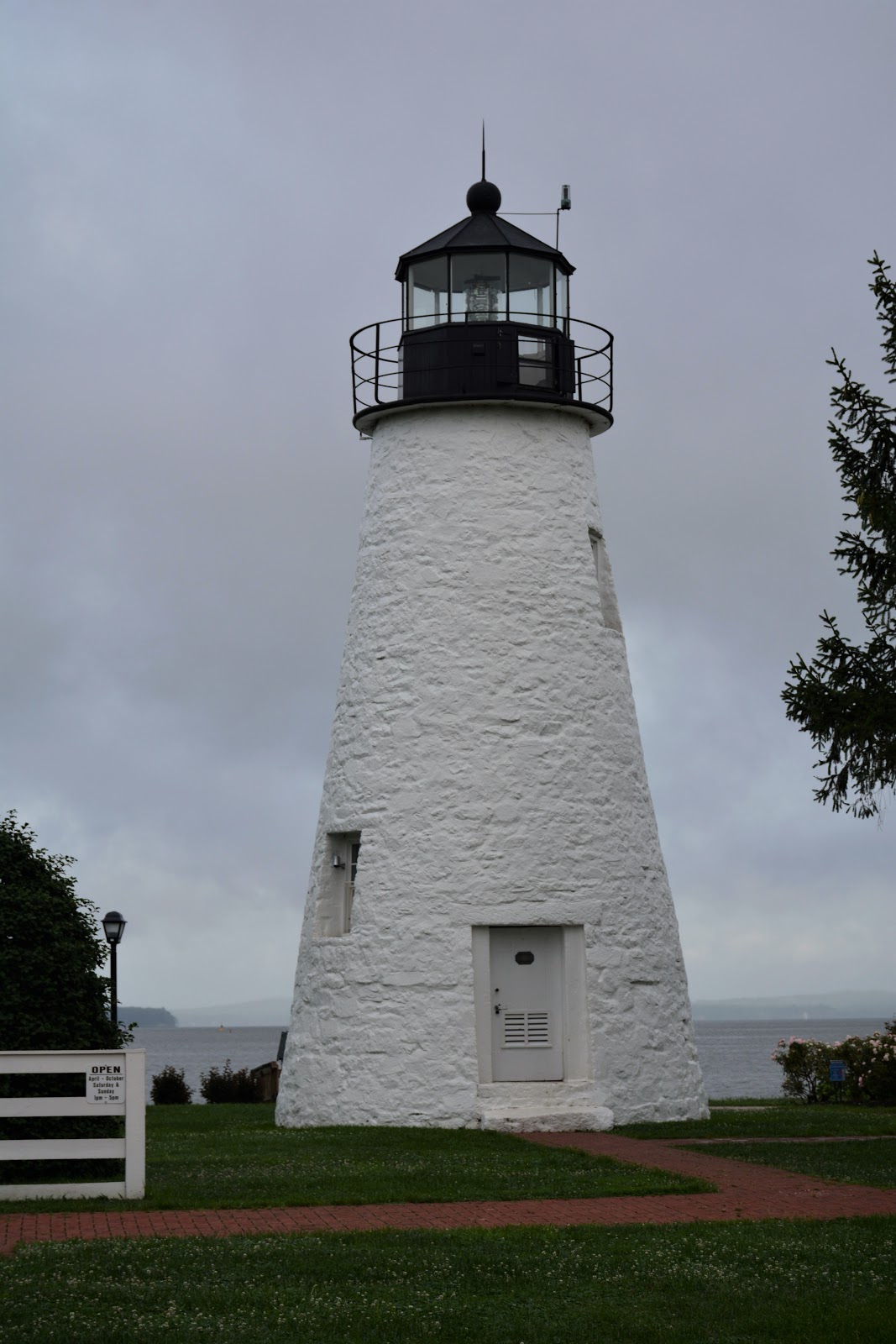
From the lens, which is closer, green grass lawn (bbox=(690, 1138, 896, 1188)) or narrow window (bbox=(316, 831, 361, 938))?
green grass lawn (bbox=(690, 1138, 896, 1188))

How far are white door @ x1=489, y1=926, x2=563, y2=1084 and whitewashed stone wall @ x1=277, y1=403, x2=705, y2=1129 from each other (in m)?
0.30

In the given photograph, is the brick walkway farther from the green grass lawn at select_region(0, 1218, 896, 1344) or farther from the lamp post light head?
the lamp post light head

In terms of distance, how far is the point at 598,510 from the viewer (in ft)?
75.4

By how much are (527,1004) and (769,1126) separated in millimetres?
3209

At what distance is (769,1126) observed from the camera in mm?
20516

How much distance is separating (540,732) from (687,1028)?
4514 millimetres

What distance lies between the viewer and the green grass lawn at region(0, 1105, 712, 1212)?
13.9 metres

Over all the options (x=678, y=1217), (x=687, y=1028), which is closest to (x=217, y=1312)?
(x=678, y=1217)

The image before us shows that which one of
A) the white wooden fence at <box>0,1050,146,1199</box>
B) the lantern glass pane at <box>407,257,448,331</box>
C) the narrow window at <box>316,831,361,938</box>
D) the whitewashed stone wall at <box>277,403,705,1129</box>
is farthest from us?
the lantern glass pane at <box>407,257,448,331</box>

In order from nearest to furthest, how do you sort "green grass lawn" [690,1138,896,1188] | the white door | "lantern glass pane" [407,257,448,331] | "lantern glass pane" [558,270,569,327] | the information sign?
1. the information sign
2. "green grass lawn" [690,1138,896,1188]
3. the white door
4. "lantern glass pane" [407,257,448,331]
5. "lantern glass pane" [558,270,569,327]

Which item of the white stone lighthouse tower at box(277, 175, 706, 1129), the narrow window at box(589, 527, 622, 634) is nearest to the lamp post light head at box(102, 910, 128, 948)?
the white stone lighthouse tower at box(277, 175, 706, 1129)

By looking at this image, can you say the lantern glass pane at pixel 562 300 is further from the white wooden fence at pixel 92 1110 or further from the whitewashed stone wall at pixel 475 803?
the white wooden fence at pixel 92 1110

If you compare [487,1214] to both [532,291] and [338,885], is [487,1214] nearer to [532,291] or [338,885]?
[338,885]

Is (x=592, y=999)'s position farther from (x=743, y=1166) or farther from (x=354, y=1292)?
(x=354, y=1292)
